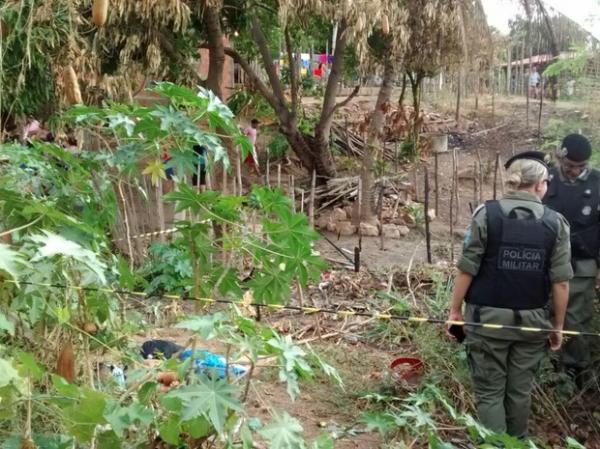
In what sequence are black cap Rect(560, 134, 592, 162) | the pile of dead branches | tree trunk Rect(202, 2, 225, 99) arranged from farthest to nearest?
the pile of dead branches < tree trunk Rect(202, 2, 225, 99) < black cap Rect(560, 134, 592, 162)

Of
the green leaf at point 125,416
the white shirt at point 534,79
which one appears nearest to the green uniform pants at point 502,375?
the green leaf at point 125,416

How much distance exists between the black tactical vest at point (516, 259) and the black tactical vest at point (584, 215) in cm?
81

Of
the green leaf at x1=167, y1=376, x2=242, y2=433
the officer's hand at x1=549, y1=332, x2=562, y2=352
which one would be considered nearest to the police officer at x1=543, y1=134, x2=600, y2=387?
the officer's hand at x1=549, y1=332, x2=562, y2=352

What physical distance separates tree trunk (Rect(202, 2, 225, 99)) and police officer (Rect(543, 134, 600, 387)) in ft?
18.5

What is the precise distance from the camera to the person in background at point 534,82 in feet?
66.6

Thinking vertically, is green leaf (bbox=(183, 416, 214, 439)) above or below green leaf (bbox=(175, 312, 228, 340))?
below

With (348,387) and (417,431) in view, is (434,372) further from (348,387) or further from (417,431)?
(417,431)

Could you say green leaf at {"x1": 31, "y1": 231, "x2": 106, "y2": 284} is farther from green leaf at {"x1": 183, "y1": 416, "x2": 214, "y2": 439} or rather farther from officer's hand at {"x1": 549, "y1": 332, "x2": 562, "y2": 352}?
officer's hand at {"x1": 549, "y1": 332, "x2": 562, "y2": 352}

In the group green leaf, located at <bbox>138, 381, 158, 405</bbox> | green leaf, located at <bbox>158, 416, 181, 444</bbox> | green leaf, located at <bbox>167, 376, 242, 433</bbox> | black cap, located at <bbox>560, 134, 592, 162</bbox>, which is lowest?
green leaf, located at <bbox>158, 416, 181, 444</bbox>

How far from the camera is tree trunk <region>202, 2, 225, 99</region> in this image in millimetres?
8980

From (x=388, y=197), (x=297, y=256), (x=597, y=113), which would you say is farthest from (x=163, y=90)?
(x=388, y=197)

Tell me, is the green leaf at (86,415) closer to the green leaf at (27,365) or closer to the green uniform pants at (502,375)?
the green leaf at (27,365)

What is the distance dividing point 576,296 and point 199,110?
100 inches

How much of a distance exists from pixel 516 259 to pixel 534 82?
1905 centimetres
